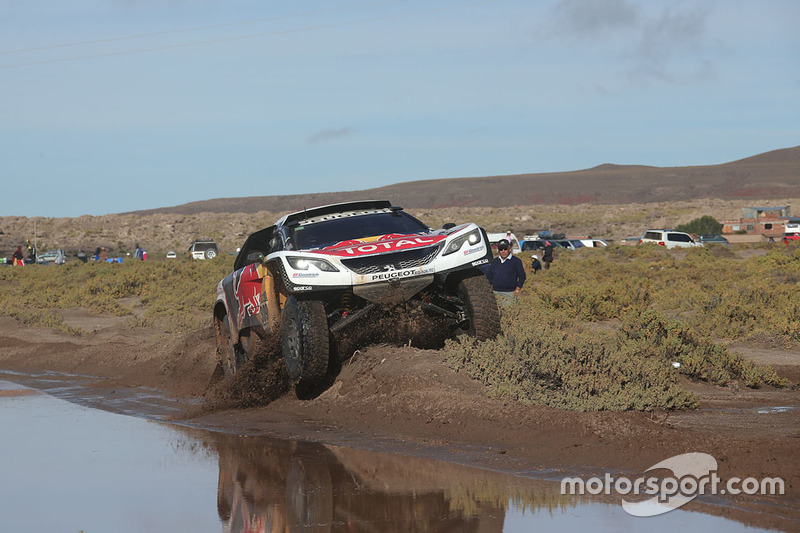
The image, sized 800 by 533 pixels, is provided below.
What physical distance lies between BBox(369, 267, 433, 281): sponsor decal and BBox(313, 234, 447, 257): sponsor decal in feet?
0.80

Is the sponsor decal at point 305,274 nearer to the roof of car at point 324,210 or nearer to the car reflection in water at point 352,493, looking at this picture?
the roof of car at point 324,210

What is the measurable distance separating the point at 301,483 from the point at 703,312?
12.7 metres

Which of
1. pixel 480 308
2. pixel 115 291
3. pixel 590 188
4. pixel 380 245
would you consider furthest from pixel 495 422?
pixel 590 188

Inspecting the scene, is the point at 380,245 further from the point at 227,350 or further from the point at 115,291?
the point at 115,291

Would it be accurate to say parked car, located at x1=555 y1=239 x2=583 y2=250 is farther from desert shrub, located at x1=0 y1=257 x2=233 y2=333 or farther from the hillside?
the hillside

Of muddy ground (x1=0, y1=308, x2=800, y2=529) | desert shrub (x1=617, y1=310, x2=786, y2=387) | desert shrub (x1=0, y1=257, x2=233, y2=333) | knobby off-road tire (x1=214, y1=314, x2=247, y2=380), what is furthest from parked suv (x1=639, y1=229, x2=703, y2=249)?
knobby off-road tire (x1=214, y1=314, x2=247, y2=380)

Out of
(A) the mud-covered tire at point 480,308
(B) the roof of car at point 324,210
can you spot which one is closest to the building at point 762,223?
(B) the roof of car at point 324,210

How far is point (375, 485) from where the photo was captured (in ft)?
21.7

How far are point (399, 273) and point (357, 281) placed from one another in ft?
1.39

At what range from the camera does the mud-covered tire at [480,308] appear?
980 centimetres

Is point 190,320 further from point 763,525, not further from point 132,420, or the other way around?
point 763,525

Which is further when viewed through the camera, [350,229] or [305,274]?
[350,229]

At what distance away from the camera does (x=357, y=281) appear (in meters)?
9.53

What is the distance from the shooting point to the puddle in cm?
562
